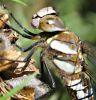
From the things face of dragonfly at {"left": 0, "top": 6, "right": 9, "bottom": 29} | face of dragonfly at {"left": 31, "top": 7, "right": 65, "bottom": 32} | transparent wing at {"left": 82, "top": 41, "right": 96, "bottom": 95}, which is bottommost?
transparent wing at {"left": 82, "top": 41, "right": 96, "bottom": 95}

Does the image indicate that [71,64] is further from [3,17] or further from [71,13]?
[71,13]

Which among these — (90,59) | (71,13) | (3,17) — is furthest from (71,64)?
(71,13)

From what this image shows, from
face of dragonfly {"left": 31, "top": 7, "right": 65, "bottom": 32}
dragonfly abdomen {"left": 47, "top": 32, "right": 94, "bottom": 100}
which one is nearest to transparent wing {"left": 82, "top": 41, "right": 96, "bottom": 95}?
dragonfly abdomen {"left": 47, "top": 32, "right": 94, "bottom": 100}

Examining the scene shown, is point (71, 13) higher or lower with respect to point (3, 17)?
lower

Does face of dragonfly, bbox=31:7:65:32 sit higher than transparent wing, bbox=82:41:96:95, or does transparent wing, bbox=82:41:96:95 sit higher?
face of dragonfly, bbox=31:7:65:32

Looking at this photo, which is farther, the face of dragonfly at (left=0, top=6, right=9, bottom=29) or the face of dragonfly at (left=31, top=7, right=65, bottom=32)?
the face of dragonfly at (left=31, top=7, right=65, bottom=32)

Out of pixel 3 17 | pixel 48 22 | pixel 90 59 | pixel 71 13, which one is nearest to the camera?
pixel 3 17

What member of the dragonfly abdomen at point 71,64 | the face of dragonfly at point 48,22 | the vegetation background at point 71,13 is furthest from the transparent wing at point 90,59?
the vegetation background at point 71,13

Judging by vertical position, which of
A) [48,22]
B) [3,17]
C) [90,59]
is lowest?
[90,59]

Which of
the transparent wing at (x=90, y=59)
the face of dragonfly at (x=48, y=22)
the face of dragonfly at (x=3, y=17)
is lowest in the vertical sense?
the transparent wing at (x=90, y=59)

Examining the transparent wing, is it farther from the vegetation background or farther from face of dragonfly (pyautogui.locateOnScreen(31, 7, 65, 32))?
the vegetation background

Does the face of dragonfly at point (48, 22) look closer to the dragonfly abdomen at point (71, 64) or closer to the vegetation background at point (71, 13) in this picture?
the dragonfly abdomen at point (71, 64)

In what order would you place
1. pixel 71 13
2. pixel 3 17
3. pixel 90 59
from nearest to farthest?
1. pixel 3 17
2. pixel 90 59
3. pixel 71 13
